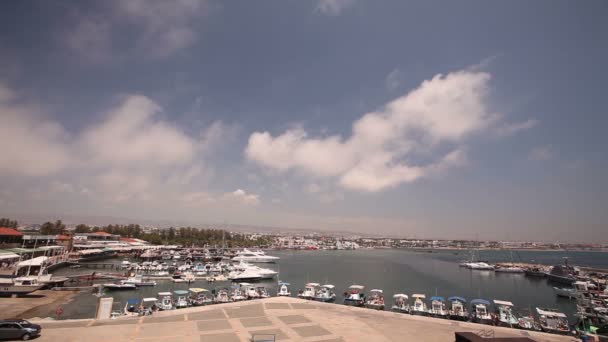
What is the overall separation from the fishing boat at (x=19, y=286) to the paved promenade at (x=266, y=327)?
2303 centimetres

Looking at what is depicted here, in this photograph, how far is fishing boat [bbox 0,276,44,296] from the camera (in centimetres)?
3512

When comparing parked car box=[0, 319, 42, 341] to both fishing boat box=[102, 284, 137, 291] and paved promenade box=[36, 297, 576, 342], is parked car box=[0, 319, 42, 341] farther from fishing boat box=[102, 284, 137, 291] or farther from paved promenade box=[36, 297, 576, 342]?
fishing boat box=[102, 284, 137, 291]

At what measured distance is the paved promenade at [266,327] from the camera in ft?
62.4

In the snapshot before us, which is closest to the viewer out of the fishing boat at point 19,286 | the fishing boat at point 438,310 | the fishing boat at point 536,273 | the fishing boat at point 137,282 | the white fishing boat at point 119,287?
the fishing boat at point 438,310

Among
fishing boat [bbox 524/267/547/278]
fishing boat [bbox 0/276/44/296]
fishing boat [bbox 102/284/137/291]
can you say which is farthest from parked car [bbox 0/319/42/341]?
fishing boat [bbox 524/267/547/278]

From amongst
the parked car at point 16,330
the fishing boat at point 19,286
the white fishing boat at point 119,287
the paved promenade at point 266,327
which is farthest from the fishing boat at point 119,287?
the parked car at point 16,330

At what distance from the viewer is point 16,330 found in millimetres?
16938

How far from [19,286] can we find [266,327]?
35.5 m

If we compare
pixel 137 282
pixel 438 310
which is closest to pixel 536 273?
pixel 438 310

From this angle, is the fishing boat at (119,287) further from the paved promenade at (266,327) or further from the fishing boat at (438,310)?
the fishing boat at (438,310)

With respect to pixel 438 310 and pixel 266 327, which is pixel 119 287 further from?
pixel 438 310

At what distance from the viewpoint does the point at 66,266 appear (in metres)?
77.4

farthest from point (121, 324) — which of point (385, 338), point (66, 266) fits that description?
point (66, 266)

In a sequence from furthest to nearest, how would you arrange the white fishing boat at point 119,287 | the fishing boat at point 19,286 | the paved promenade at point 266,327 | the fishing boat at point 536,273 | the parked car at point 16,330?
the fishing boat at point 536,273
the white fishing boat at point 119,287
the fishing boat at point 19,286
the paved promenade at point 266,327
the parked car at point 16,330
